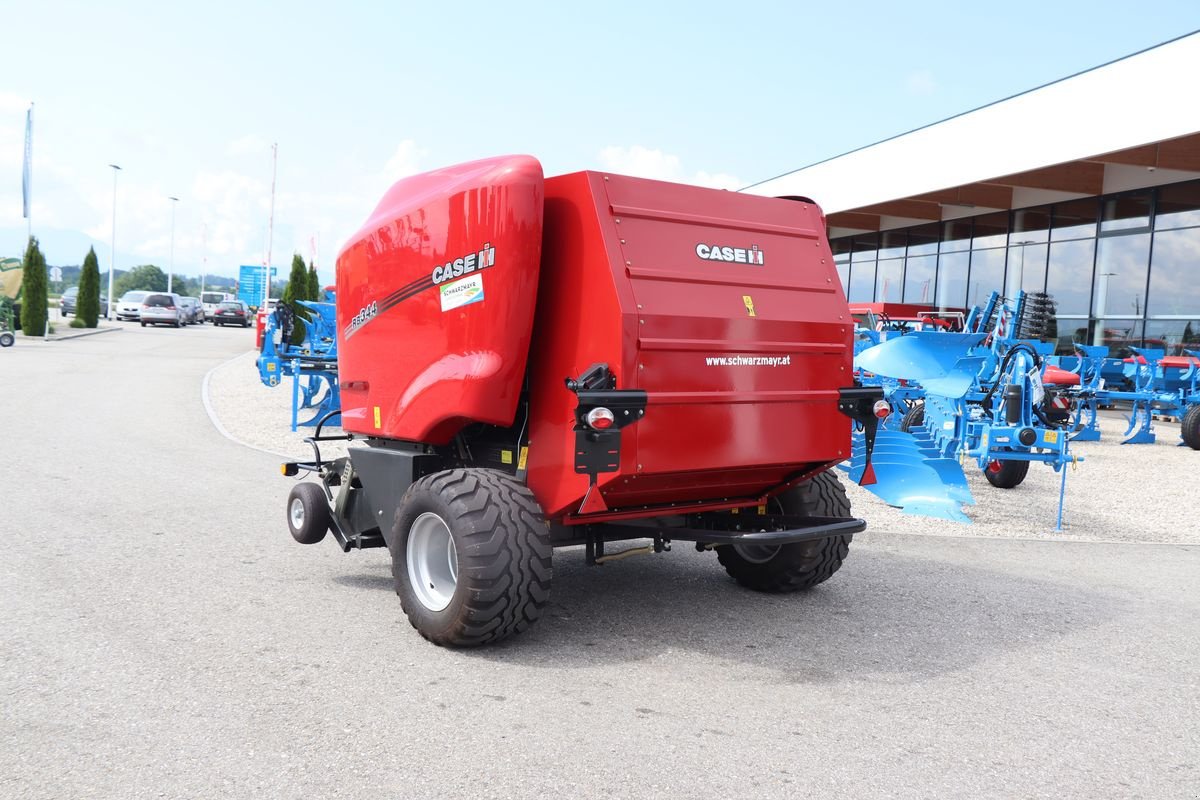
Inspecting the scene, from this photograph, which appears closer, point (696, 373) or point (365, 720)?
point (365, 720)

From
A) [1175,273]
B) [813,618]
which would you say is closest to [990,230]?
[1175,273]

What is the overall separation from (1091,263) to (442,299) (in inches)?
793

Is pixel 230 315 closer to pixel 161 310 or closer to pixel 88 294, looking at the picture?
pixel 161 310

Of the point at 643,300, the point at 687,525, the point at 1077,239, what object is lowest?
the point at 687,525

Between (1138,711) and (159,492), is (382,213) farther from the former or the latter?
(1138,711)

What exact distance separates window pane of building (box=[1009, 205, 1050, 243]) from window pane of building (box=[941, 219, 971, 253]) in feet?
5.84

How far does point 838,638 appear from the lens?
5.12 metres

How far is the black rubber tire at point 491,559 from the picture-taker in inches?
176

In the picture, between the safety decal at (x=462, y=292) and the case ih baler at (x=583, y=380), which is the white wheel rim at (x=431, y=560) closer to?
the case ih baler at (x=583, y=380)

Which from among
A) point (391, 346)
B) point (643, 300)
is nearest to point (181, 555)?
point (391, 346)

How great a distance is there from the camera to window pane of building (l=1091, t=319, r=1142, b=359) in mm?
20523

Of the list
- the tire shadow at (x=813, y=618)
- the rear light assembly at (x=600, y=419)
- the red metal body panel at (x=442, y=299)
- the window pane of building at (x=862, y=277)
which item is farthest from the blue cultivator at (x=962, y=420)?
the window pane of building at (x=862, y=277)

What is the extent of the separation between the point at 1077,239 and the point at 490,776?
2213 cm

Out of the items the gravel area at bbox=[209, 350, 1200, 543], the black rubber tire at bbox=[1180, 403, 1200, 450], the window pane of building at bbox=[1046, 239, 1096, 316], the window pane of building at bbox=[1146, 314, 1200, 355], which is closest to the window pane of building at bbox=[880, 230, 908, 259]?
the window pane of building at bbox=[1046, 239, 1096, 316]
